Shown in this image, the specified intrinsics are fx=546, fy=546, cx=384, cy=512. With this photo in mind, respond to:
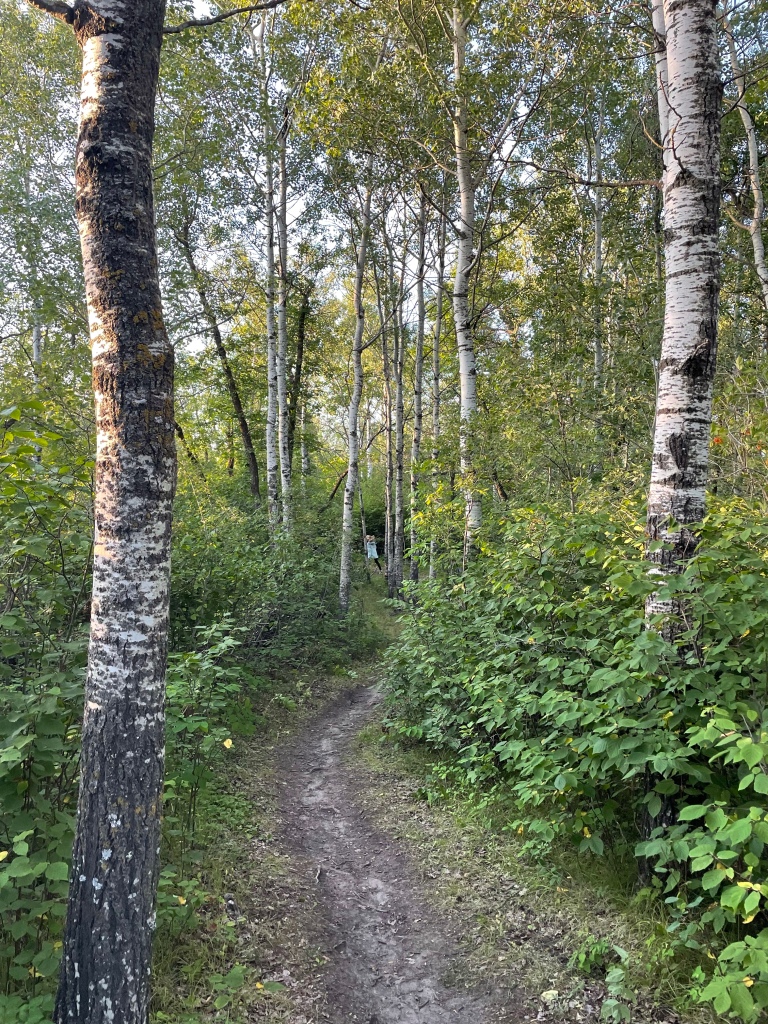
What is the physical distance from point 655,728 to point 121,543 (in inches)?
119

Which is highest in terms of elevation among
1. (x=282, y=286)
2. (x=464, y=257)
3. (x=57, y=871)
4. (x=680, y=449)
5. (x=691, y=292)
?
(x=282, y=286)

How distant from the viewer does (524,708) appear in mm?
4199

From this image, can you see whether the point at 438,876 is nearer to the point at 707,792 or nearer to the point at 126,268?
the point at 707,792

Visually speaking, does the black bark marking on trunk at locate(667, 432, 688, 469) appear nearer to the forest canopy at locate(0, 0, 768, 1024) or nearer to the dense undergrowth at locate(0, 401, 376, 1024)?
the forest canopy at locate(0, 0, 768, 1024)

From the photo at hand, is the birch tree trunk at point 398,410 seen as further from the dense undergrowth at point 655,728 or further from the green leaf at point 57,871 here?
the green leaf at point 57,871

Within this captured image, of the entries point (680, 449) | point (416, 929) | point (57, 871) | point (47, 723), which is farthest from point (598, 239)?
point (57, 871)

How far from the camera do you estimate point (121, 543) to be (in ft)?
7.57

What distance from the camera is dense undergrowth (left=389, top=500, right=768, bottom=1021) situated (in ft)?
Result: 8.04

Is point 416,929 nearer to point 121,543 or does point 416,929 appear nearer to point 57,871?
point 57,871

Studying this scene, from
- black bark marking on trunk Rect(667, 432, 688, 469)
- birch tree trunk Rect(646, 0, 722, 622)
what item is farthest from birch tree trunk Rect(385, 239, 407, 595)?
black bark marking on trunk Rect(667, 432, 688, 469)

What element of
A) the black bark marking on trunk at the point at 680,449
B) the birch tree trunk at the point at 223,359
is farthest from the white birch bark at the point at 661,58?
the birch tree trunk at the point at 223,359

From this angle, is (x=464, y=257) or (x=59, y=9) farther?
(x=464, y=257)

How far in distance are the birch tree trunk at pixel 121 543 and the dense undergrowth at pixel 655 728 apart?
89.8 inches

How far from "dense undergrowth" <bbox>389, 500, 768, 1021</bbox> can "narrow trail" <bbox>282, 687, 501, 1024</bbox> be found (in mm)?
930
